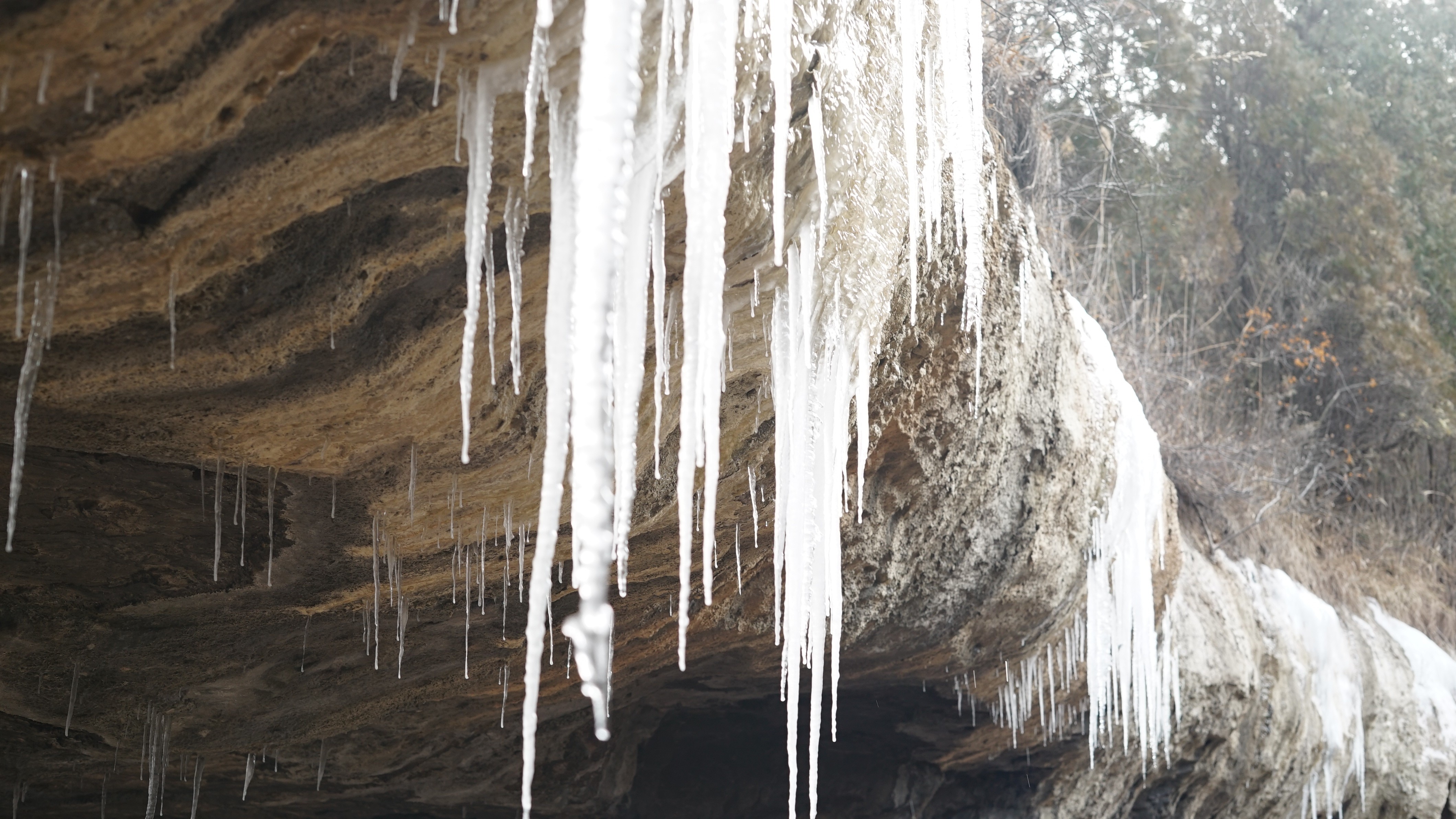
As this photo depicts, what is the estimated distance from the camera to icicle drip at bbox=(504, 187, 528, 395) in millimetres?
1820

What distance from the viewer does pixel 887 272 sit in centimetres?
260

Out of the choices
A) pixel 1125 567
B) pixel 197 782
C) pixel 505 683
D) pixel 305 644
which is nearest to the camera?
pixel 305 644

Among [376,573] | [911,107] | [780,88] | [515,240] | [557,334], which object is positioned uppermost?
[911,107]

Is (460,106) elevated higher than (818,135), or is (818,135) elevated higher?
(818,135)

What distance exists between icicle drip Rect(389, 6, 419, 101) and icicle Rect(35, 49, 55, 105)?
1.27 ft

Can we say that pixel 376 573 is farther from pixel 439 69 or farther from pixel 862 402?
pixel 439 69

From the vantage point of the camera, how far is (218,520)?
2443 mm

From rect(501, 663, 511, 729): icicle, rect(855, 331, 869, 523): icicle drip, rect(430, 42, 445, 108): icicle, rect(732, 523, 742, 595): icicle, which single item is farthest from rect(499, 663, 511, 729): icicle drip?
rect(430, 42, 445, 108): icicle

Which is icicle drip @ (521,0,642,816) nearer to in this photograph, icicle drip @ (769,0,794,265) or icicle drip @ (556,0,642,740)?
icicle drip @ (556,0,642,740)

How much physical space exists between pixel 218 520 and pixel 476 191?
1.19 metres

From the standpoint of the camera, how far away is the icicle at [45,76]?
1345 mm

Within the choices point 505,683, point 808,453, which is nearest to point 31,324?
Result: point 808,453

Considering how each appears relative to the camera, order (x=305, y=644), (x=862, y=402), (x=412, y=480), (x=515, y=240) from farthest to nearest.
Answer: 1. (x=305, y=644)
2. (x=862, y=402)
3. (x=412, y=480)
4. (x=515, y=240)

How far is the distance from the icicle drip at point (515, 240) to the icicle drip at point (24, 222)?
2.09 feet
